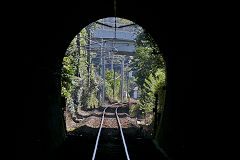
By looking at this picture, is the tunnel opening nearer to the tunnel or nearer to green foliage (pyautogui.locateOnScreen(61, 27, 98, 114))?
green foliage (pyautogui.locateOnScreen(61, 27, 98, 114))

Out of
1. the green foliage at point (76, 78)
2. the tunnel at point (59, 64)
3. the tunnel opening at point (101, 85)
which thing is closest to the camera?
the tunnel at point (59, 64)

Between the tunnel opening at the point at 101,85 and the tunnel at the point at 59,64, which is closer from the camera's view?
the tunnel at the point at 59,64

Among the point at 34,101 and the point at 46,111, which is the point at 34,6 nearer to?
the point at 34,101

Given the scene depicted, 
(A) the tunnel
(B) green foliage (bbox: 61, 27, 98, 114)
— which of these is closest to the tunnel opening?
(B) green foliage (bbox: 61, 27, 98, 114)

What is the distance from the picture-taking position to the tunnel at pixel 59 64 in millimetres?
5887

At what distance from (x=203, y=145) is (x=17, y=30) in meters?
4.30

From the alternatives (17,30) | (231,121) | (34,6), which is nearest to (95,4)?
(34,6)

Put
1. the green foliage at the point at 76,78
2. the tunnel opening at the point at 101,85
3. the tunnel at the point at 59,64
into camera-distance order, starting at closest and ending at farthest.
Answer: the tunnel at the point at 59,64 < the tunnel opening at the point at 101,85 < the green foliage at the point at 76,78

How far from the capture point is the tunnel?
589 cm

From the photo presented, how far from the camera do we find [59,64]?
9.47 meters

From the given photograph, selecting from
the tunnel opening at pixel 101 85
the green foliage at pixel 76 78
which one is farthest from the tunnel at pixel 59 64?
the green foliage at pixel 76 78

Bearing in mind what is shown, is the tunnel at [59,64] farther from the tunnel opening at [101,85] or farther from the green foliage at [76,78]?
the green foliage at [76,78]

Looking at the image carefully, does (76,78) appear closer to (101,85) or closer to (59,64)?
(59,64)

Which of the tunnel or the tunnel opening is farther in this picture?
the tunnel opening
